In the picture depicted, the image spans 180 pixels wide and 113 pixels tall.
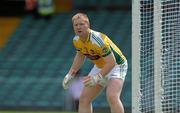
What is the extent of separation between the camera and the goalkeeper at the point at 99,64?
9.58 m

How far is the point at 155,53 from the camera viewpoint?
9977 millimetres

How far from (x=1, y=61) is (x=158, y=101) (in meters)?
12.4

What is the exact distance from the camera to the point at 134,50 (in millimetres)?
Result: 9688

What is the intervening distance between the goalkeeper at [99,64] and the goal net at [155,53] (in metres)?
0.25

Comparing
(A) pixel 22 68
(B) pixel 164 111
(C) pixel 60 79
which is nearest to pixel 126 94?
(C) pixel 60 79

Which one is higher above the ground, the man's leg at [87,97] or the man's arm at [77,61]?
the man's arm at [77,61]

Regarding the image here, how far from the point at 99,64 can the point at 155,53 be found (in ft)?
2.37

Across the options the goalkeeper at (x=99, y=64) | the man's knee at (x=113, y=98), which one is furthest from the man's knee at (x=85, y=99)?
the man's knee at (x=113, y=98)

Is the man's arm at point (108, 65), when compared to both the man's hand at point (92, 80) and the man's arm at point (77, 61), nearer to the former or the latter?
the man's hand at point (92, 80)

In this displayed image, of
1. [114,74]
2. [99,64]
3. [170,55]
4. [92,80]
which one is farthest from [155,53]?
[92,80]

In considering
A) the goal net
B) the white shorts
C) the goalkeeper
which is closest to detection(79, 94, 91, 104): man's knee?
the goalkeeper

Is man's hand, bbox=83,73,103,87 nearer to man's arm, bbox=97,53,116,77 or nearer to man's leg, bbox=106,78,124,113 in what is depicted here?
man's arm, bbox=97,53,116,77

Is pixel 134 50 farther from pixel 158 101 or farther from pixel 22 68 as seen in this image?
pixel 22 68

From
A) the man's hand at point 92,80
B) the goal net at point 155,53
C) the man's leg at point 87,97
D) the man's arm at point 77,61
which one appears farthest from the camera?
the man's arm at point 77,61
